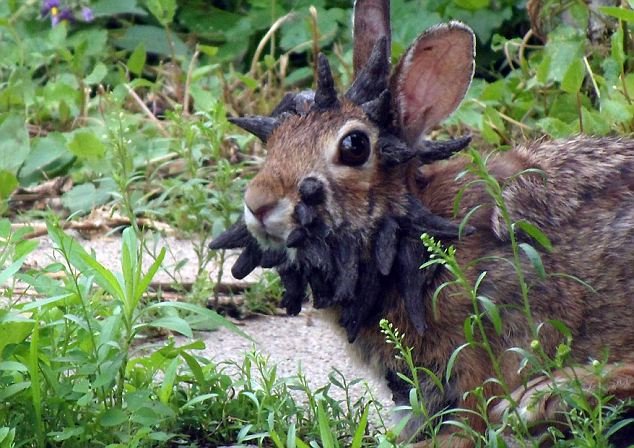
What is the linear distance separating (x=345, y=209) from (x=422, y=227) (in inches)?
8.5

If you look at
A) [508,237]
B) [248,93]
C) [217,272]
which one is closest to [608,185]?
[508,237]

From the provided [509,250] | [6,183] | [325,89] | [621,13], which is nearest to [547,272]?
[509,250]

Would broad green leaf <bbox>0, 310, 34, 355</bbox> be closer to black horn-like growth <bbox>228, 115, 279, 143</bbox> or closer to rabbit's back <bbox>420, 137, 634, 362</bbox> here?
black horn-like growth <bbox>228, 115, 279, 143</bbox>

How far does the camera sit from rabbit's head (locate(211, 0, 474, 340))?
3.60m

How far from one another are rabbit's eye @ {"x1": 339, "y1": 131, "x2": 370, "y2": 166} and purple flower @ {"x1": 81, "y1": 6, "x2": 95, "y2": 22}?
12.2ft

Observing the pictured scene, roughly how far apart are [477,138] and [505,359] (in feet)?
7.48

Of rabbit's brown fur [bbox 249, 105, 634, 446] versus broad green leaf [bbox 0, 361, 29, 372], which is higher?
rabbit's brown fur [bbox 249, 105, 634, 446]

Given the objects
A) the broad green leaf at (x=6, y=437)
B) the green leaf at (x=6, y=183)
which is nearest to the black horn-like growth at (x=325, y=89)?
the broad green leaf at (x=6, y=437)

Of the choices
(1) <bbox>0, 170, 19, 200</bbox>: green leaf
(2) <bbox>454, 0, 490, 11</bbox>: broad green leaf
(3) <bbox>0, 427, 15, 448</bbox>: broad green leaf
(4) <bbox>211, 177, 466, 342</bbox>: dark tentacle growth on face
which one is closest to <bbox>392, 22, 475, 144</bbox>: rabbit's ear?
(4) <bbox>211, 177, 466, 342</bbox>: dark tentacle growth on face

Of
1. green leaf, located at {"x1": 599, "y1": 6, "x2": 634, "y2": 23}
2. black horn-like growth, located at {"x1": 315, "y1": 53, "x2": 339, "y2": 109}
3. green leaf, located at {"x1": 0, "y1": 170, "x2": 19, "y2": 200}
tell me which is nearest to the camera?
black horn-like growth, located at {"x1": 315, "y1": 53, "x2": 339, "y2": 109}

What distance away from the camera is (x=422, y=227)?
12.1ft

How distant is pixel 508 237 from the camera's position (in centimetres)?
370

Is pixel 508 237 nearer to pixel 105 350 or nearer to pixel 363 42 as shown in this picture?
pixel 363 42

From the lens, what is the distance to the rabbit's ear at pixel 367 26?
4152 mm
